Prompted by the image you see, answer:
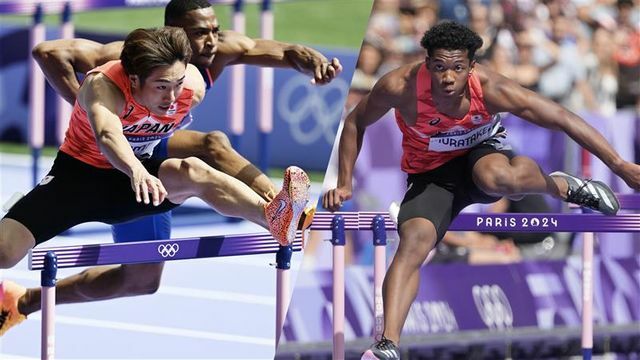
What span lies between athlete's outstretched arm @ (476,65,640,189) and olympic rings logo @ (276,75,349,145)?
8733 millimetres

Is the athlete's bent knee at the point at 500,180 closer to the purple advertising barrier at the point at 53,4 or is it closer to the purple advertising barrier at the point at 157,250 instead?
the purple advertising barrier at the point at 157,250

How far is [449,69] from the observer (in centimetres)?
737

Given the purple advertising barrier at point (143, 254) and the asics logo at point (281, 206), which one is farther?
the asics logo at point (281, 206)

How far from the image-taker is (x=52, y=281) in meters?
6.61

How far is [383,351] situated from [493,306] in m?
3.87


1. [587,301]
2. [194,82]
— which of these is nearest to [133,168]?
[194,82]

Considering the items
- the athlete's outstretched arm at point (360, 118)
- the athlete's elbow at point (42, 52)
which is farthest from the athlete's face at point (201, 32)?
the athlete's outstretched arm at point (360, 118)

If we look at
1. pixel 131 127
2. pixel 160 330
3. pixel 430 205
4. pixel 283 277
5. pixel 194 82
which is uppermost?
pixel 194 82

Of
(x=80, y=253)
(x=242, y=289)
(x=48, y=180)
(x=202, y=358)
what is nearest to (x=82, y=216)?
(x=48, y=180)

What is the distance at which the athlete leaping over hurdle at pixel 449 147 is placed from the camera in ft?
24.1

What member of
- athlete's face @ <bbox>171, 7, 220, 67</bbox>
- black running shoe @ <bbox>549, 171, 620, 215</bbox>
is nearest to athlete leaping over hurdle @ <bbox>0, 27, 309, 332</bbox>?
athlete's face @ <bbox>171, 7, 220, 67</bbox>

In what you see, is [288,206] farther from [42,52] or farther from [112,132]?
[42,52]

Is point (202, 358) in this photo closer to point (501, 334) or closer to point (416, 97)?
point (501, 334)

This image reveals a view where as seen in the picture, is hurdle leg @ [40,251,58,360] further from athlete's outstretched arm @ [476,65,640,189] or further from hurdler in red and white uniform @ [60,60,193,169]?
athlete's outstretched arm @ [476,65,640,189]
